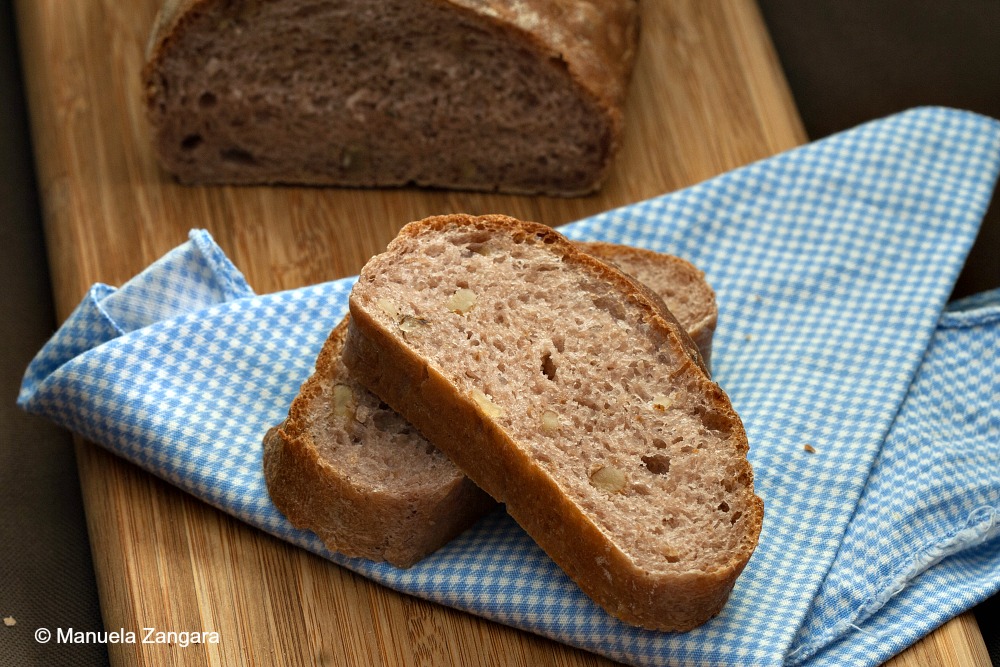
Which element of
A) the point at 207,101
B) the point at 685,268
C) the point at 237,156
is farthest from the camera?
the point at 237,156

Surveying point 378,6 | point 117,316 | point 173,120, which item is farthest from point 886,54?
point 117,316

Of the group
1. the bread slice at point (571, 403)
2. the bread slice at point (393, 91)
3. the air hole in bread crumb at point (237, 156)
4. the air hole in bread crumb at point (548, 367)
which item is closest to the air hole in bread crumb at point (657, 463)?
the bread slice at point (571, 403)

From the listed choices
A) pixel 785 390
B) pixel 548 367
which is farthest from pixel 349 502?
pixel 785 390

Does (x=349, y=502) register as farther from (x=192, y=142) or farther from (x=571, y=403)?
(x=192, y=142)

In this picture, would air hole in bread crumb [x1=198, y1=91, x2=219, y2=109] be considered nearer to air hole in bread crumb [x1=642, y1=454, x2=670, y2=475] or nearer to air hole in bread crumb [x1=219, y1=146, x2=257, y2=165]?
air hole in bread crumb [x1=219, y1=146, x2=257, y2=165]

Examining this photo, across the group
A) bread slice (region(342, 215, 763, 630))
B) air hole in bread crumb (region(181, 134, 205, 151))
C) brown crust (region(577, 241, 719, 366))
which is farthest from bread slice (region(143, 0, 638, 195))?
bread slice (region(342, 215, 763, 630))

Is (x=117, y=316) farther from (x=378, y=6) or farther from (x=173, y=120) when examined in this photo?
(x=378, y=6)
